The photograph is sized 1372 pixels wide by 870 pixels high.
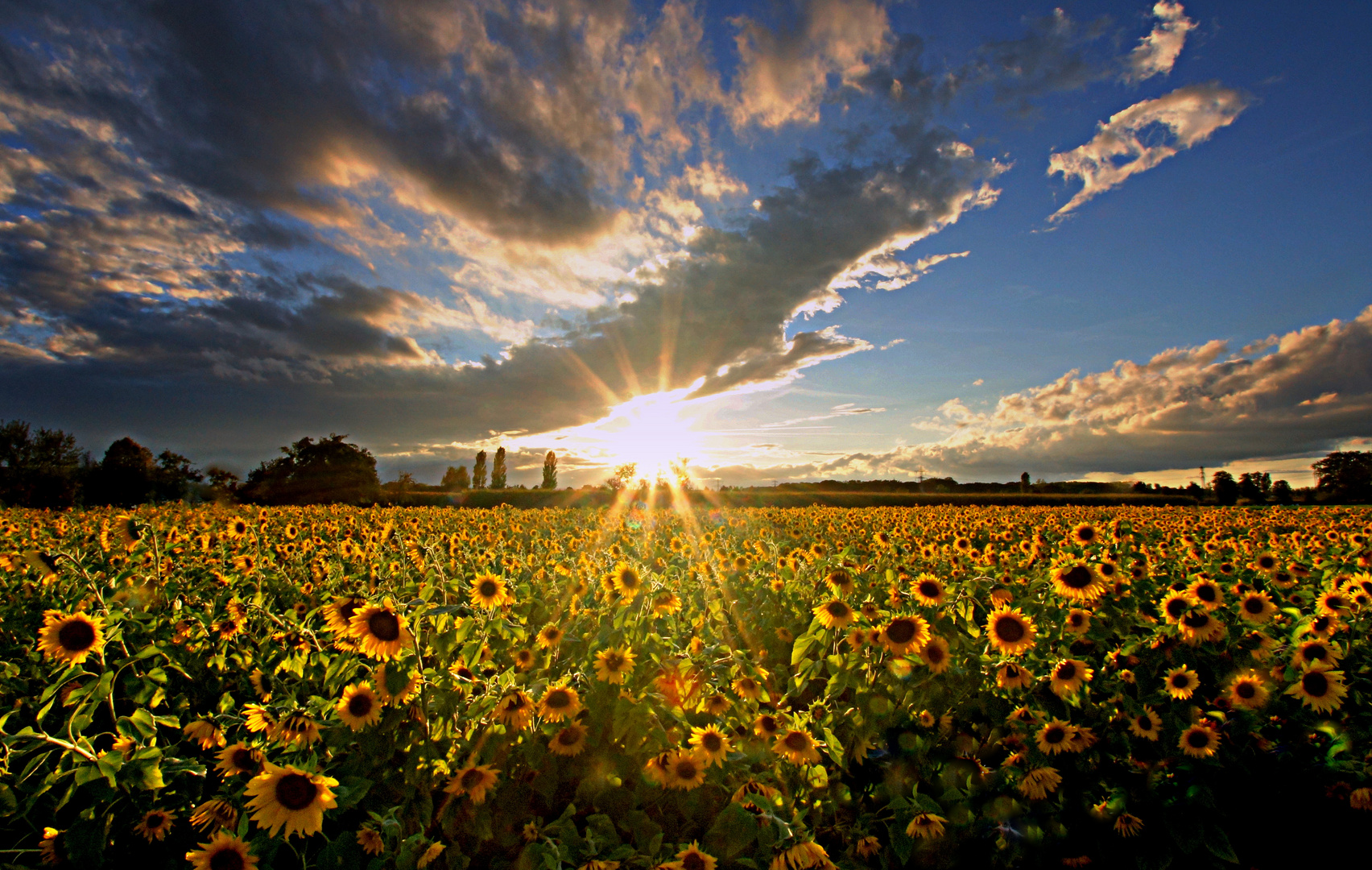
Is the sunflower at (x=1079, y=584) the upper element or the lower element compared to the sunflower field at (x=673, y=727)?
upper

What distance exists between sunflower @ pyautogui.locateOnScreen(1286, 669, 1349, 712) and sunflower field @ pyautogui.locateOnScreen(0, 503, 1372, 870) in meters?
0.02

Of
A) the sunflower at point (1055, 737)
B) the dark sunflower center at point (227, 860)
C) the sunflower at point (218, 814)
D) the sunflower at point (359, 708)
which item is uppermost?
the sunflower at point (359, 708)

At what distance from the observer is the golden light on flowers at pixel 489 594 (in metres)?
3.69

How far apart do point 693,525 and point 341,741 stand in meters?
10.2

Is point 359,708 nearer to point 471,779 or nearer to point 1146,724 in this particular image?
point 471,779

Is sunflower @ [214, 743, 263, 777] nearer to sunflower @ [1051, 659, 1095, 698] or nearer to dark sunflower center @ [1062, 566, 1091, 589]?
sunflower @ [1051, 659, 1095, 698]

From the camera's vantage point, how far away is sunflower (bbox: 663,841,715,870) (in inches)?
87.4

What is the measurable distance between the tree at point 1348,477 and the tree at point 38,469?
300 feet

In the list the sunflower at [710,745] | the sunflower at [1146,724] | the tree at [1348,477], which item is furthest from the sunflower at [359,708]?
the tree at [1348,477]

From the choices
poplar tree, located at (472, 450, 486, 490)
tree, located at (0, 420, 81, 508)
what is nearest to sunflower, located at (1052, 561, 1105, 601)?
tree, located at (0, 420, 81, 508)

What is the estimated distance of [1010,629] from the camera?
12.0 ft

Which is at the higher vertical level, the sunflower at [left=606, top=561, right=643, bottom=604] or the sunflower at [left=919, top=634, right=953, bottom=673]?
the sunflower at [left=606, top=561, right=643, bottom=604]

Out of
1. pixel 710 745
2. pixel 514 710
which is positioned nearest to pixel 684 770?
pixel 710 745

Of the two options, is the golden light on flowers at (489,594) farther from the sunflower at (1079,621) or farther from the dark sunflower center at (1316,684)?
the dark sunflower center at (1316,684)
